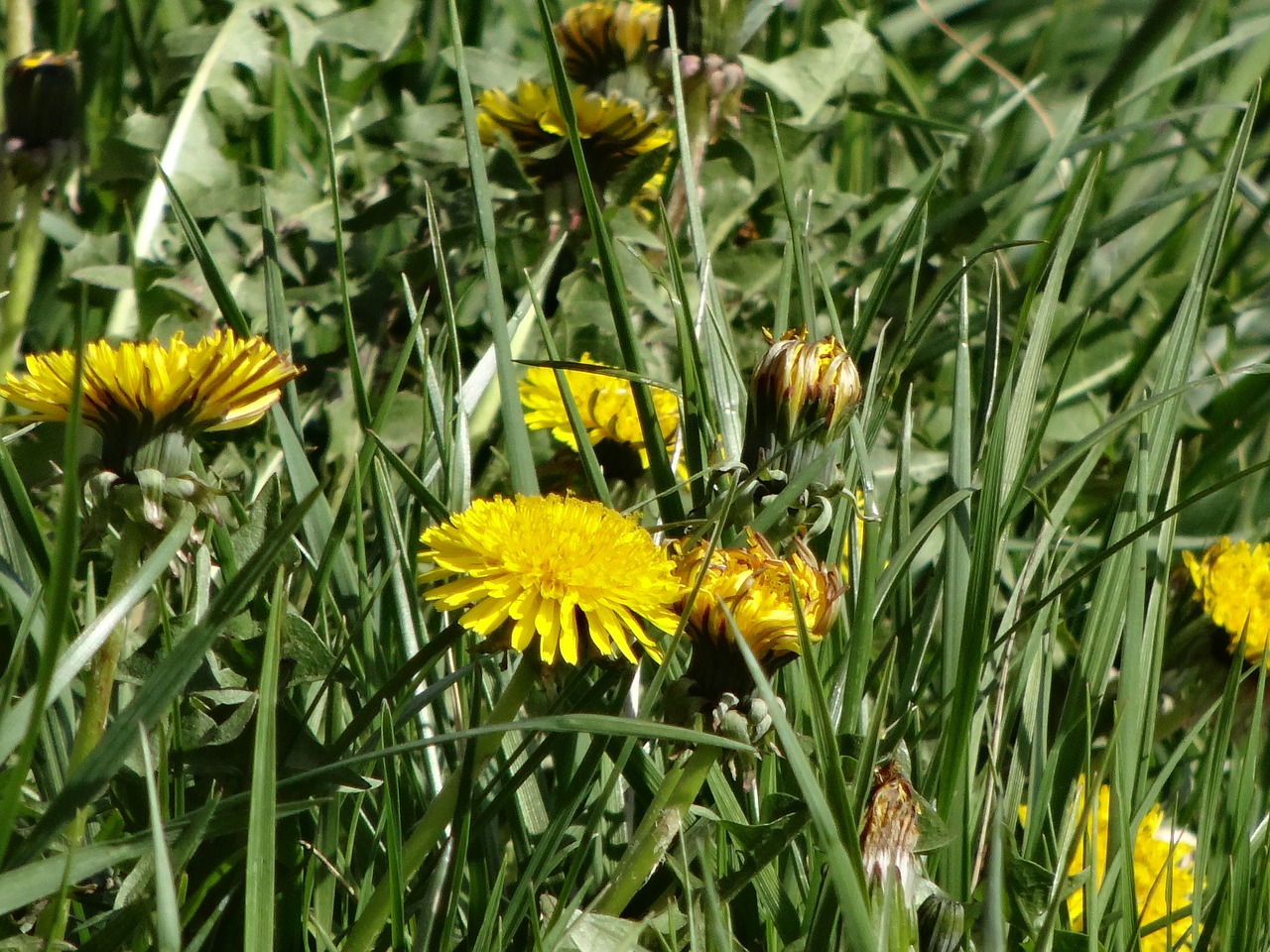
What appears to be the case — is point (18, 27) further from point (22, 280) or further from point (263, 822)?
point (263, 822)

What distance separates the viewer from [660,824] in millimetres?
862

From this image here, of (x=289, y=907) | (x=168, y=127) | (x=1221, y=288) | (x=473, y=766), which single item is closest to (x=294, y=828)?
(x=289, y=907)

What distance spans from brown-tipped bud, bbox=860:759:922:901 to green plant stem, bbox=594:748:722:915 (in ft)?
0.33

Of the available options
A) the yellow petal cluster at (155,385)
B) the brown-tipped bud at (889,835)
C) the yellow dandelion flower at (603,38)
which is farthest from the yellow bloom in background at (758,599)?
the yellow dandelion flower at (603,38)

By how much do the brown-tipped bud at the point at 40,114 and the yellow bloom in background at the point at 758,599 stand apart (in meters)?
0.99

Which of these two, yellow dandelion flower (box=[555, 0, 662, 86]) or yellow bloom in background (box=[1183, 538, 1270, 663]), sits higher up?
yellow dandelion flower (box=[555, 0, 662, 86])

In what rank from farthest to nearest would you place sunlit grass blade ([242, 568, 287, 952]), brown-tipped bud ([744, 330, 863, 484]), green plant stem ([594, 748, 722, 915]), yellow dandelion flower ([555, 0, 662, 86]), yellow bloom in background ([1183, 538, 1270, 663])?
yellow dandelion flower ([555, 0, 662, 86])
yellow bloom in background ([1183, 538, 1270, 663])
brown-tipped bud ([744, 330, 863, 484])
green plant stem ([594, 748, 722, 915])
sunlit grass blade ([242, 568, 287, 952])

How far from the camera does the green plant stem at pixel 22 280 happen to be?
148cm

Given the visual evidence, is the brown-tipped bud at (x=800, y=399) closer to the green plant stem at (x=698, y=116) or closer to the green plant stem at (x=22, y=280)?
the green plant stem at (x=698, y=116)

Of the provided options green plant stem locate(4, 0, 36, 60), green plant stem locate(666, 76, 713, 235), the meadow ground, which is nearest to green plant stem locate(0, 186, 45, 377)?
the meadow ground

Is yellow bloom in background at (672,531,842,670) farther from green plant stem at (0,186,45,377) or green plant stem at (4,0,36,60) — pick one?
green plant stem at (4,0,36,60)

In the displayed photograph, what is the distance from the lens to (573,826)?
3.51 feet

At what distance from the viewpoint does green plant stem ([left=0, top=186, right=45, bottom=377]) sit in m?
1.48

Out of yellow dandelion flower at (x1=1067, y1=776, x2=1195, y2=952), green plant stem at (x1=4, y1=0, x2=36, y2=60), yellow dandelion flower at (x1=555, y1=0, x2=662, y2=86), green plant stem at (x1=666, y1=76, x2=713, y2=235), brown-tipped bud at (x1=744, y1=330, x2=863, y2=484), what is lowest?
yellow dandelion flower at (x1=1067, y1=776, x2=1195, y2=952)
